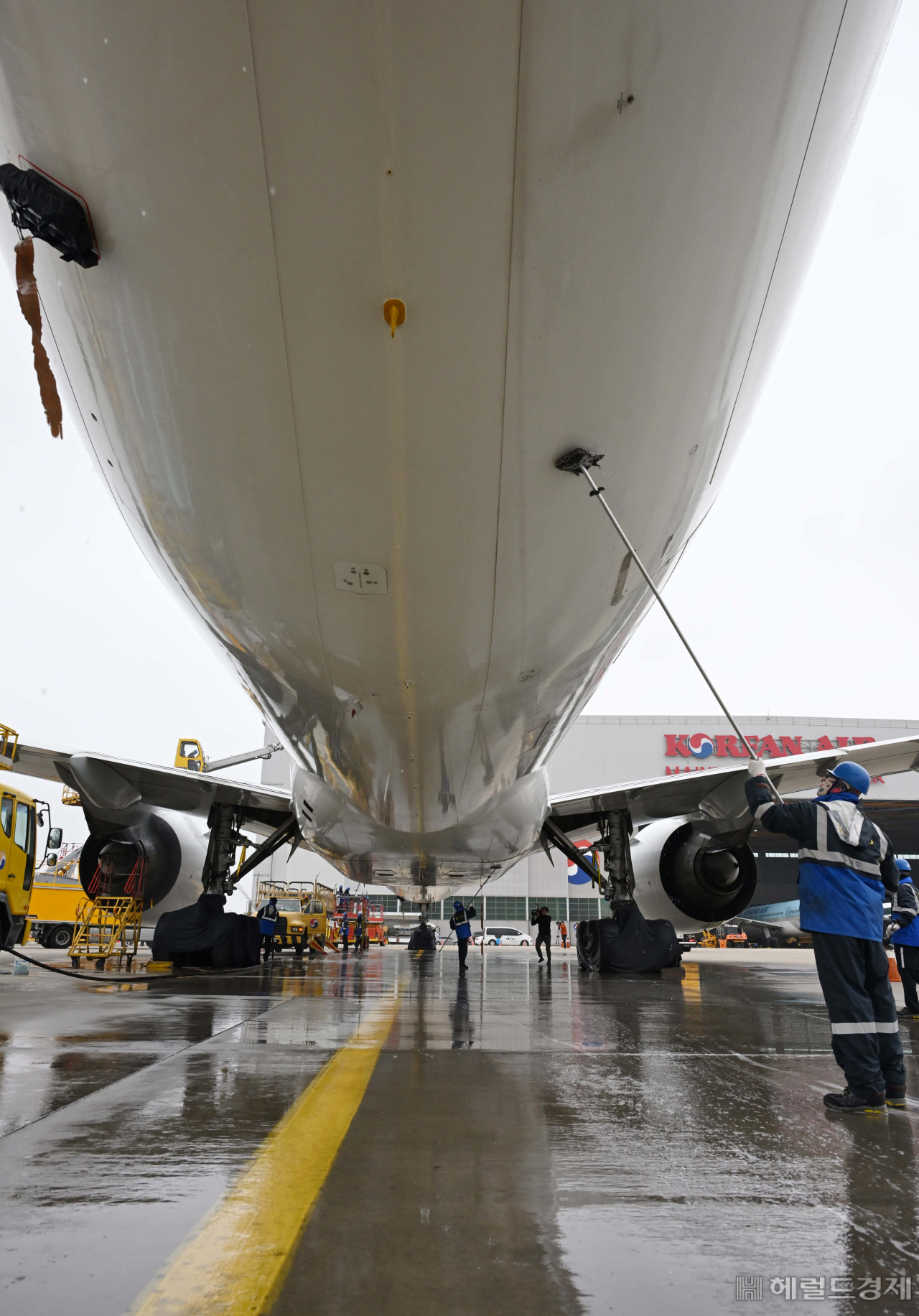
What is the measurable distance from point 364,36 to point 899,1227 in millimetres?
2848

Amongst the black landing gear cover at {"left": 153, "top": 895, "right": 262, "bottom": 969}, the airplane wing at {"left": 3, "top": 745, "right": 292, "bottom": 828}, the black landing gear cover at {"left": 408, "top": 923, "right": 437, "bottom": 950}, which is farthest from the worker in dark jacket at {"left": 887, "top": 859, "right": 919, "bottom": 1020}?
the black landing gear cover at {"left": 408, "top": 923, "right": 437, "bottom": 950}

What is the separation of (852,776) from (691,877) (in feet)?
26.5

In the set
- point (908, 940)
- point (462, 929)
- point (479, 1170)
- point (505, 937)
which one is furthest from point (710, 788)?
point (505, 937)

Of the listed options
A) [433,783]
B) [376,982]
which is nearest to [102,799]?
[376,982]

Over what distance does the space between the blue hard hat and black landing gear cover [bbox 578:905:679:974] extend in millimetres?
7121

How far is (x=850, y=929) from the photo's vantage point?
3.27m

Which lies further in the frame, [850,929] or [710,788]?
[710,788]

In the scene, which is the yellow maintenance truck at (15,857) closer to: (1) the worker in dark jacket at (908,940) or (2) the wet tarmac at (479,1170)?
(2) the wet tarmac at (479,1170)

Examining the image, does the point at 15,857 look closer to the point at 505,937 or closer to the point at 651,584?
the point at 651,584

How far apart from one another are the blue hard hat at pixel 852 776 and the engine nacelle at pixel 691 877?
7562mm

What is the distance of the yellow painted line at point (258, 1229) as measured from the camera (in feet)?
4.55

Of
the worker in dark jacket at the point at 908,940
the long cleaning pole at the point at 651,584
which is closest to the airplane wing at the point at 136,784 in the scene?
the worker in dark jacket at the point at 908,940

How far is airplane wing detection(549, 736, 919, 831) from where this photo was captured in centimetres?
913

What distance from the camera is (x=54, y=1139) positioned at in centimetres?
242
